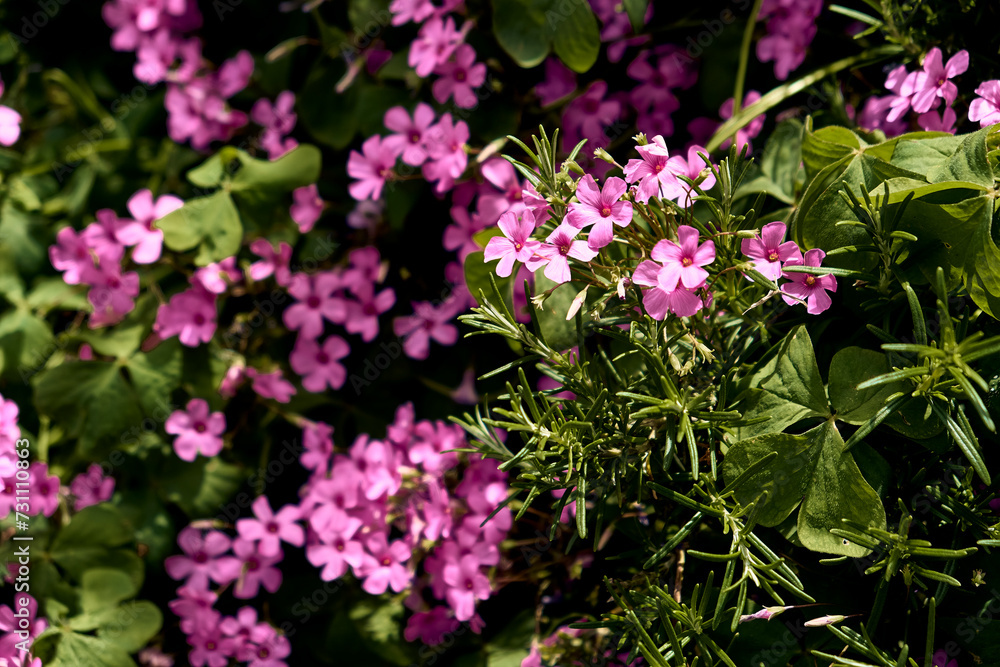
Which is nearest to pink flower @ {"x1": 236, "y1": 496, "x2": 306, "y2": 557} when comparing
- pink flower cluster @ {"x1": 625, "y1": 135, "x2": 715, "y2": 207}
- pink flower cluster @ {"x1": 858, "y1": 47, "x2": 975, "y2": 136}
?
pink flower cluster @ {"x1": 625, "y1": 135, "x2": 715, "y2": 207}

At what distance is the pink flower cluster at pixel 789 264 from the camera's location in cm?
97

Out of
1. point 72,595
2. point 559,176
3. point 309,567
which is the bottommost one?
point 309,567

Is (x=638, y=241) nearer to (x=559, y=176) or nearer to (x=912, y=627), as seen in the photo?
(x=559, y=176)

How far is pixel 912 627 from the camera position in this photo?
3.49 ft

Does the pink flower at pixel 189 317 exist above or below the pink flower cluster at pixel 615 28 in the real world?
below

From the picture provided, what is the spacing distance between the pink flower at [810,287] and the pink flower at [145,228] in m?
1.43

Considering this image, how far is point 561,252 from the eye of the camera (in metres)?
1.01

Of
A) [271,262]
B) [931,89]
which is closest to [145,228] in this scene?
[271,262]

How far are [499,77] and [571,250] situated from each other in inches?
34.0

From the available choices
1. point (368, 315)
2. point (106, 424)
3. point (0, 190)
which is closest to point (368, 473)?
point (368, 315)

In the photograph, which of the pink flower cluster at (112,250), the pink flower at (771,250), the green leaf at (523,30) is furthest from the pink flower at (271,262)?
the pink flower at (771,250)

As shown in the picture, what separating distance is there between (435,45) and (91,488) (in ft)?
4.59

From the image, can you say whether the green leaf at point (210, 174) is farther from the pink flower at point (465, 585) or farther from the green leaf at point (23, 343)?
the pink flower at point (465, 585)

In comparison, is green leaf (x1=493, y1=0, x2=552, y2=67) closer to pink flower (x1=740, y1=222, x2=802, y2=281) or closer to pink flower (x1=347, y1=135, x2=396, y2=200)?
pink flower (x1=347, y1=135, x2=396, y2=200)
